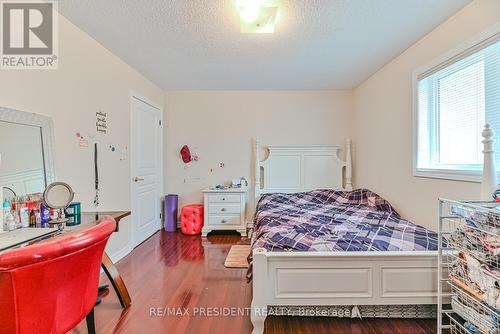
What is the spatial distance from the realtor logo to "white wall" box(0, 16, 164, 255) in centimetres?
6

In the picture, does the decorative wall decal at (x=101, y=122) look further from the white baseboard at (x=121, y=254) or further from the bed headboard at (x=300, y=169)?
the bed headboard at (x=300, y=169)

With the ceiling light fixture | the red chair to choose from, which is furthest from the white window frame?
the red chair

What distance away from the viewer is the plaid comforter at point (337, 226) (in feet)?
6.06

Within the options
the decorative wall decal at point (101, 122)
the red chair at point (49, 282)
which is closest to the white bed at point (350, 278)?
the red chair at point (49, 282)

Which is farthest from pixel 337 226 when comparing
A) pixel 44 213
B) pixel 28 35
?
pixel 28 35

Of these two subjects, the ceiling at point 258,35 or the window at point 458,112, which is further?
the ceiling at point 258,35

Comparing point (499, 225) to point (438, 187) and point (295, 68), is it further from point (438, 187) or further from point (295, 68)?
point (295, 68)

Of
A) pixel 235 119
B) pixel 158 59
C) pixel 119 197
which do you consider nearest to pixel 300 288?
pixel 119 197

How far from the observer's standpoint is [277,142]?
4.33 metres

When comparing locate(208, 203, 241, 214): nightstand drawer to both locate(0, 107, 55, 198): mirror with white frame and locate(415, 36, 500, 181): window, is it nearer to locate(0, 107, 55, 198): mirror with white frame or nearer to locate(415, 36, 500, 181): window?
locate(0, 107, 55, 198): mirror with white frame

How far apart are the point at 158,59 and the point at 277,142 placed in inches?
86.0

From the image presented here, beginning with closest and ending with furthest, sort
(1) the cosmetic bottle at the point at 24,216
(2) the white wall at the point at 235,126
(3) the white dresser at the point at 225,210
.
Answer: (1) the cosmetic bottle at the point at 24,216 → (3) the white dresser at the point at 225,210 → (2) the white wall at the point at 235,126

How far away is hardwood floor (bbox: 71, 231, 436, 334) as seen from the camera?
1765 mm

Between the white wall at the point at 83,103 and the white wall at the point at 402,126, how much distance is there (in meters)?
3.19
